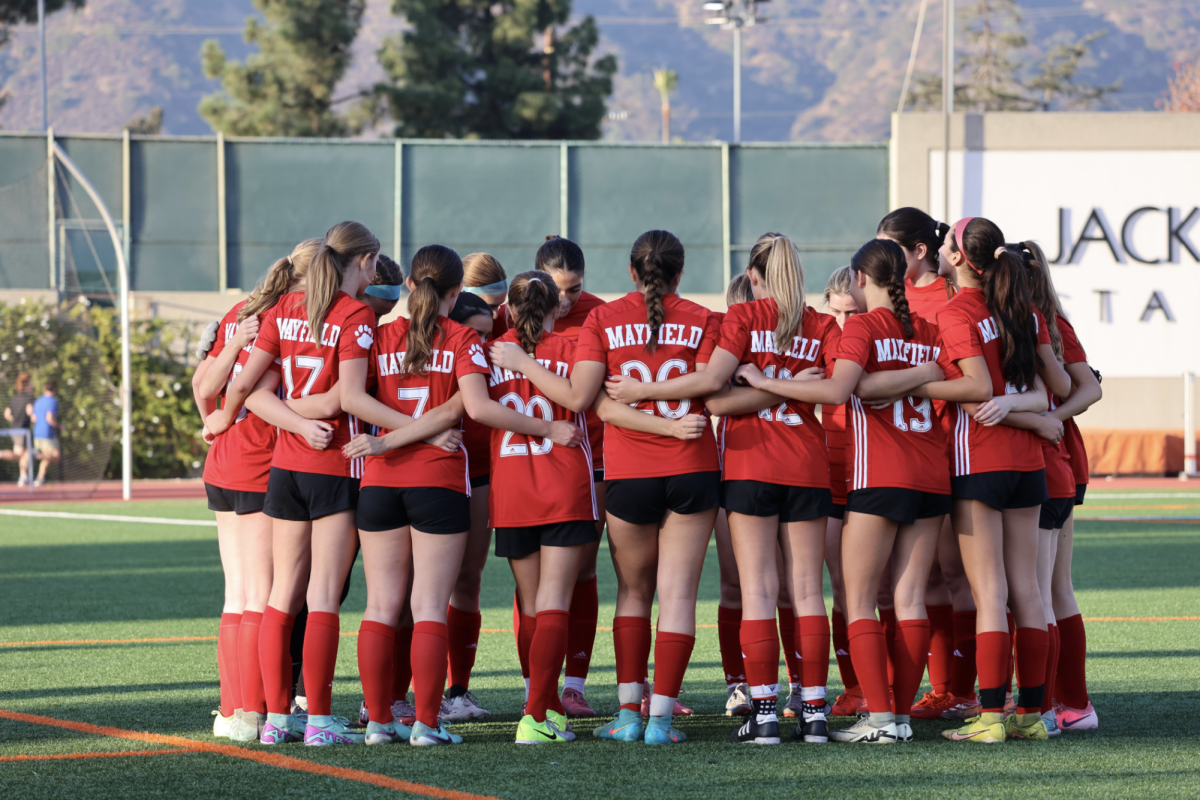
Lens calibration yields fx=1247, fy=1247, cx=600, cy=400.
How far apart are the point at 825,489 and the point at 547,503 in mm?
1137

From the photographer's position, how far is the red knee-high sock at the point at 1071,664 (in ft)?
17.7

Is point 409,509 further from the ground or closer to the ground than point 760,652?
further from the ground

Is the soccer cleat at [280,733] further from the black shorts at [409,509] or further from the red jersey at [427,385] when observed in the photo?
the red jersey at [427,385]

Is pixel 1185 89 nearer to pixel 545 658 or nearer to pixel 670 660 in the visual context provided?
pixel 670 660

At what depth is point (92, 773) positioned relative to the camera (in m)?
4.63

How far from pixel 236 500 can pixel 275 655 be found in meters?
0.68

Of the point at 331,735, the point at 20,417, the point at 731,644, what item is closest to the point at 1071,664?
the point at 731,644

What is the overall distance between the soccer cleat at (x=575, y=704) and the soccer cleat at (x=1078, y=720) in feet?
6.74

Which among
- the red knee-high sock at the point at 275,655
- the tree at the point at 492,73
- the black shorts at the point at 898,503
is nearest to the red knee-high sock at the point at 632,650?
the black shorts at the point at 898,503

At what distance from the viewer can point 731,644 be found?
5.82 meters

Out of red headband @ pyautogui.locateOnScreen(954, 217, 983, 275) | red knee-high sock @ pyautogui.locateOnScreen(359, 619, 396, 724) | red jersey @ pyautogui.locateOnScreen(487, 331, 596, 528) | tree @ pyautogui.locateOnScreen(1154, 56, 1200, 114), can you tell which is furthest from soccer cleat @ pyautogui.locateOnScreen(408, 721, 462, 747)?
tree @ pyautogui.locateOnScreen(1154, 56, 1200, 114)

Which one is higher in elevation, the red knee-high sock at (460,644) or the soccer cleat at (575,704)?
the red knee-high sock at (460,644)

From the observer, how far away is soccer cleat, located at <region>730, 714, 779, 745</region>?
5027 mm

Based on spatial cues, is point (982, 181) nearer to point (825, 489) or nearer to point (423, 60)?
point (423, 60)
